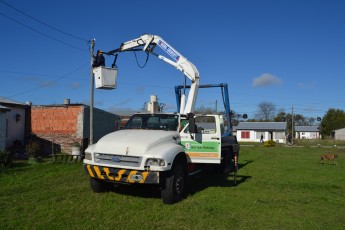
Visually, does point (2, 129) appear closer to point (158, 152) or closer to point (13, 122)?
point (13, 122)

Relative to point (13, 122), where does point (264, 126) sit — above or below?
above

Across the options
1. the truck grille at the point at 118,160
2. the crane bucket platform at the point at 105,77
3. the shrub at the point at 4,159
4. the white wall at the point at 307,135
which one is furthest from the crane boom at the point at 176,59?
the white wall at the point at 307,135

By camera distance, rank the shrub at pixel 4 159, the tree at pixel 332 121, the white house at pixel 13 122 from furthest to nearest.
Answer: the tree at pixel 332 121, the white house at pixel 13 122, the shrub at pixel 4 159

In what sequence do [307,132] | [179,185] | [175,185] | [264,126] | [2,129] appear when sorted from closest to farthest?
1. [175,185]
2. [179,185]
3. [2,129]
4. [264,126]
5. [307,132]

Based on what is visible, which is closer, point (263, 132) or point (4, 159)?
point (4, 159)

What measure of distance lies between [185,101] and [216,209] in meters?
5.61

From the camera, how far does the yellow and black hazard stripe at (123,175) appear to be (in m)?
7.84

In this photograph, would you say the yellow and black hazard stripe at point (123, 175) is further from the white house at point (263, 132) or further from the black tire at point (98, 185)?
the white house at point (263, 132)

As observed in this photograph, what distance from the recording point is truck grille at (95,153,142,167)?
7.99 metres

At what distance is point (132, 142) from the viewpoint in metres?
8.22

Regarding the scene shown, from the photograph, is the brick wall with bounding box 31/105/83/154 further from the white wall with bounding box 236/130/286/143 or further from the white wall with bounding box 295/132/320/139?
the white wall with bounding box 295/132/320/139

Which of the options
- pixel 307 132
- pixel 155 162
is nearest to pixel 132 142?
pixel 155 162

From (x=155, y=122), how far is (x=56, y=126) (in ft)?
48.7

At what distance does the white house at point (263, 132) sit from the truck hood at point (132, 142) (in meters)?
70.9
